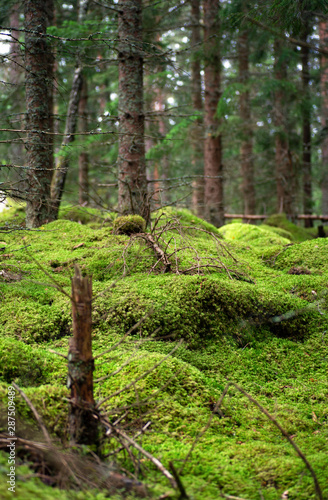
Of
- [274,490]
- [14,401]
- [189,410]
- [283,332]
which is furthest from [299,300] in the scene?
[14,401]

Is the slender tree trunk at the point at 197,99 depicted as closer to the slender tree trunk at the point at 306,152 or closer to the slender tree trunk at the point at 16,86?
the slender tree trunk at the point at 306,152

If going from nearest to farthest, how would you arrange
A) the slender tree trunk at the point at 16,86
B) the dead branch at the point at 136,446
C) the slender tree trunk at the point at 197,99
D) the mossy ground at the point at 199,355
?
the dead branch at the point at 136,446, the mossy ground at the point at 199,355, the slender tree trunk at the point at 16,86, the slender tree trunk at the point at 197,99

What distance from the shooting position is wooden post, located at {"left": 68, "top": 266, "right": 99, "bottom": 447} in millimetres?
1797

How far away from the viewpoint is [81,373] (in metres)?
1.82

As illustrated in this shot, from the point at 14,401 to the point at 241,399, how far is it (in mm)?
1676

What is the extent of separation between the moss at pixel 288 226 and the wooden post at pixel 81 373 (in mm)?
9642

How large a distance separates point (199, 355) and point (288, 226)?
9.04m

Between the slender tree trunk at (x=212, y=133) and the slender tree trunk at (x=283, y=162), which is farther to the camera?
the slender tree trunk at (x=283, y=162)

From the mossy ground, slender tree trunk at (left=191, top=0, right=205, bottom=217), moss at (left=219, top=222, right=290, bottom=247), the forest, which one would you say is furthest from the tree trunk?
slender tree trunk at (left=191, top=0, right=205, bottom=217)

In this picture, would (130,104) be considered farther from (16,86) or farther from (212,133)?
(212,133)

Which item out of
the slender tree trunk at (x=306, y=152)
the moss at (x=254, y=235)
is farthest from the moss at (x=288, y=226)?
the slender tree trunk at (x=306, y=152)

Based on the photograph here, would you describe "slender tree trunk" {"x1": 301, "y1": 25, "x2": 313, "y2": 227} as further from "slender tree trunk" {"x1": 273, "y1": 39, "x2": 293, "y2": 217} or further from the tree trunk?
the tree trunk

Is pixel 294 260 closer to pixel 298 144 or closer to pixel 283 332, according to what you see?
pixel 283 332

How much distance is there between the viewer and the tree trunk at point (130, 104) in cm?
647
